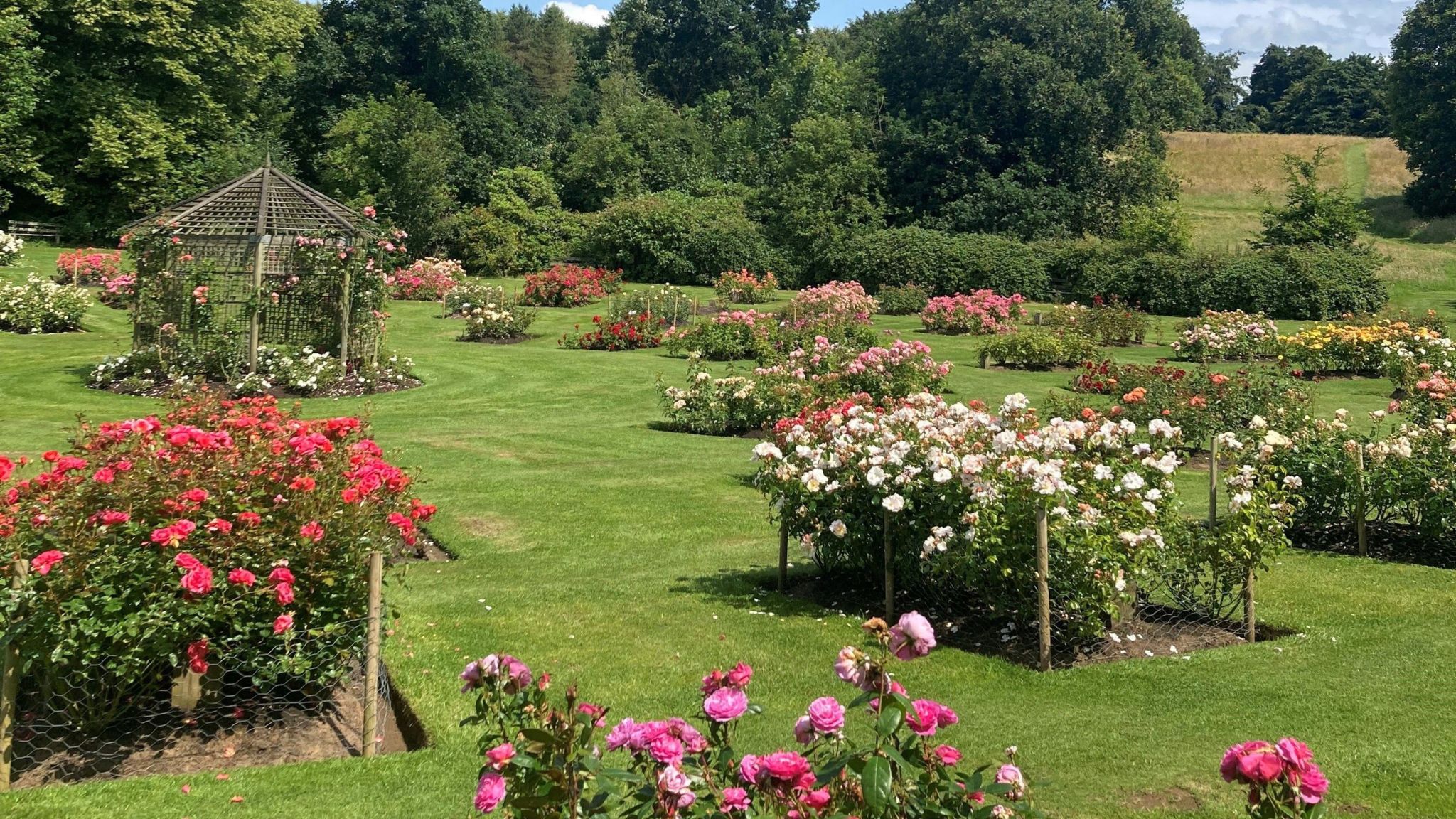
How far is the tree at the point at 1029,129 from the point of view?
151 ft

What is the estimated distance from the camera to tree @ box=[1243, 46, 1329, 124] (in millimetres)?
91438

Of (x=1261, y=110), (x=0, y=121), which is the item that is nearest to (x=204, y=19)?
(x=0, y=121)

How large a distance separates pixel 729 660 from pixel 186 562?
126 inches

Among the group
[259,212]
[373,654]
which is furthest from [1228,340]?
[373,654]

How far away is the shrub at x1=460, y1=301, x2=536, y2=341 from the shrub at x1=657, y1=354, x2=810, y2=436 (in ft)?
32.9

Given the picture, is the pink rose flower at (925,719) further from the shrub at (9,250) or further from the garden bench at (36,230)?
the garden bench at (36,230)

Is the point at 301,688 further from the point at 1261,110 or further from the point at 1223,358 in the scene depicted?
the point at 1261,110

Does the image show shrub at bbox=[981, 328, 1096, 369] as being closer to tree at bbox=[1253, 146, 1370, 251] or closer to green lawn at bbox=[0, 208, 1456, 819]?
green lawn at bbox=[0, 208, 1456, 819]

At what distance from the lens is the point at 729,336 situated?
23.3 metres

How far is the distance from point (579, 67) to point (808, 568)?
71.9 meters

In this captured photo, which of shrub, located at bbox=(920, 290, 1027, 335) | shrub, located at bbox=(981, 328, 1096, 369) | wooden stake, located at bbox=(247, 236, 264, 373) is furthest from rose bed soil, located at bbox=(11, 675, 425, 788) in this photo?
shrub, located at bbox=(920, 290, 1027, 335)

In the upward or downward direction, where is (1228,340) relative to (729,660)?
upward

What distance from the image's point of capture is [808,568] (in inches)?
365

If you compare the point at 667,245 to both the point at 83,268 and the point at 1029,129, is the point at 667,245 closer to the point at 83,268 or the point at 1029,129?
the point at 1029,129
